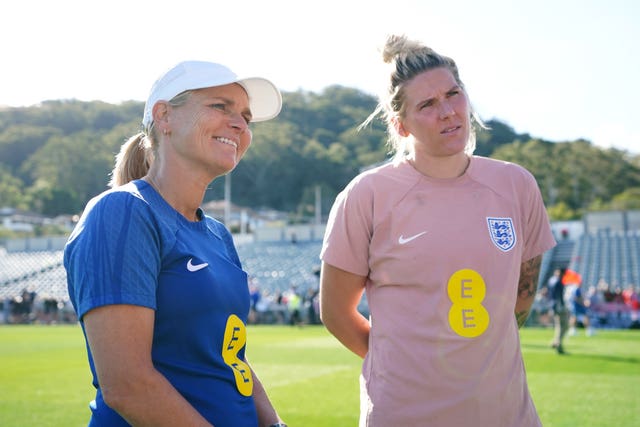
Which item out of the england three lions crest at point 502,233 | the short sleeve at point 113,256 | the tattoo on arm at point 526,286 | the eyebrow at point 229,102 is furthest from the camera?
the tattoo on arm at point 526,286

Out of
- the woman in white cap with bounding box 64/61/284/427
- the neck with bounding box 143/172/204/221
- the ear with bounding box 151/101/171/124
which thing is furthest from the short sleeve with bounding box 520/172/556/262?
the ear with bounding box 151/101/171/124

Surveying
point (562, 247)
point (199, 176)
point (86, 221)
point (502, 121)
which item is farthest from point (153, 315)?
point (502, 121)

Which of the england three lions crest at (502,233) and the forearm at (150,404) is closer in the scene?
the forearm at (150,404)

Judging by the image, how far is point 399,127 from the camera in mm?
3010

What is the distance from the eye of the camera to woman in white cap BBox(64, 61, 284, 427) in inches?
77.2

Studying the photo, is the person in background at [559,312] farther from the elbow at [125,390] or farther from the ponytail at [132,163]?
the elbow at [125,390]

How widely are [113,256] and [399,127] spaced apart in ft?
4.83

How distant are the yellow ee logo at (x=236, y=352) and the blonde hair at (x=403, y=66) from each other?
1.13 metres

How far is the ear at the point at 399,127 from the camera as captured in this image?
2.98m

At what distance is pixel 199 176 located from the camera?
2428 millimetres

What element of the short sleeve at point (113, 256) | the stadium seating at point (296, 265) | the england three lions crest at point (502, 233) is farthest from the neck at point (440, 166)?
the stadium seating at point (296, 265)

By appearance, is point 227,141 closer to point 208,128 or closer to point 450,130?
point 208,128

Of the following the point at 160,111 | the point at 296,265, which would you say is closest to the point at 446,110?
the point at 160,111

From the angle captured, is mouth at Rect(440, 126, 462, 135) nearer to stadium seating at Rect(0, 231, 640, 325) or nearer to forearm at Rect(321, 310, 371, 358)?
forearm at Rect(321, 310, 371, 358)
